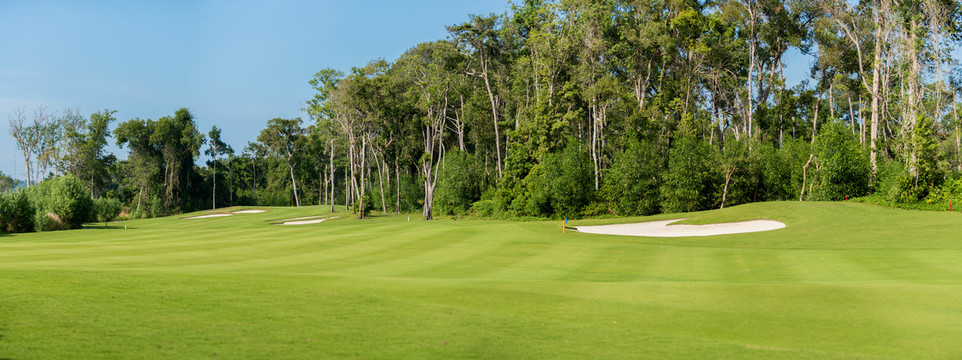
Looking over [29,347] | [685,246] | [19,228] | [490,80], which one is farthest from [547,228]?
[19,228]

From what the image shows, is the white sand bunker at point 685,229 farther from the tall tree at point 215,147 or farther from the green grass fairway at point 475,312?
the tall tree at point 215,147

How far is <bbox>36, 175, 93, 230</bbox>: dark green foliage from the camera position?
129ft

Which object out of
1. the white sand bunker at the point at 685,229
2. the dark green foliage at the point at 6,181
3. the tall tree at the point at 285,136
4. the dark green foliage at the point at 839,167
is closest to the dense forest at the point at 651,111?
the dark green foliage at the point at 839,167

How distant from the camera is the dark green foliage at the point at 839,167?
115 ft

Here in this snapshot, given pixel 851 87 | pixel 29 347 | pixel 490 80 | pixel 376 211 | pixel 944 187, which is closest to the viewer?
pixel 29 347

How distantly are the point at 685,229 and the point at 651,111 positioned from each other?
17.0 m

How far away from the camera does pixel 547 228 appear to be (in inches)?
1170

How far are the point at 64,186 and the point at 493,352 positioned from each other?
45.2m

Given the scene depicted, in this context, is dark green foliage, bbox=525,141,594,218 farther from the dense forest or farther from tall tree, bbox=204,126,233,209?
tall tree, bbox=204,126,233,209

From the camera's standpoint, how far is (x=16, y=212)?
120 ft

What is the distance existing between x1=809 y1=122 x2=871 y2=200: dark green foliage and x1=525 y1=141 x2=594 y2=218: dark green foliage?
622 inches

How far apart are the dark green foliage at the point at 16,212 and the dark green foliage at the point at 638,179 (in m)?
40.4

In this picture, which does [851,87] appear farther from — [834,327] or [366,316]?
[366,316]

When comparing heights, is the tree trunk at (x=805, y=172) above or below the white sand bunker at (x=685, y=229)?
above
